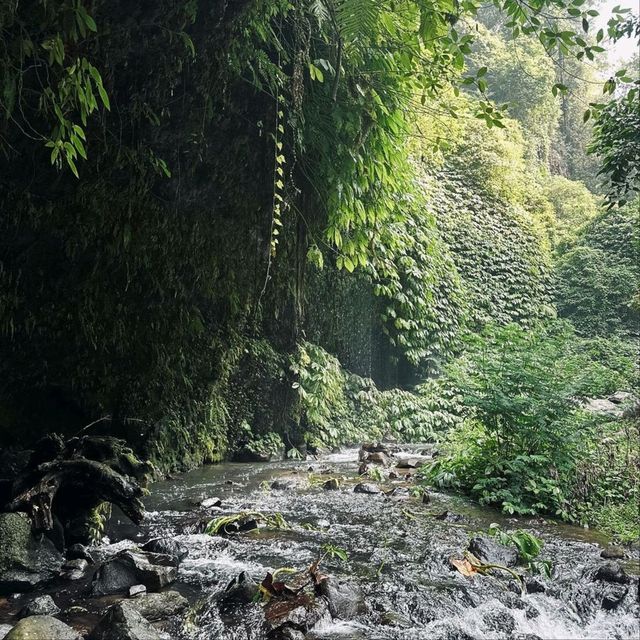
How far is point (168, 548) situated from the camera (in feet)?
14.6

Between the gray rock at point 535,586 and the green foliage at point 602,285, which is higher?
the green foliage at point 602,285

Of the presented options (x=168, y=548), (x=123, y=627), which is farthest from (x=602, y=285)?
(x=123, y=627)

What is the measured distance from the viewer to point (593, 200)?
22281mm

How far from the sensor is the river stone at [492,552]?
167 inches

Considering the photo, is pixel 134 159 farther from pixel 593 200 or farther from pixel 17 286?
pixel 593 200

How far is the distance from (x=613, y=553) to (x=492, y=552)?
91 centimetres

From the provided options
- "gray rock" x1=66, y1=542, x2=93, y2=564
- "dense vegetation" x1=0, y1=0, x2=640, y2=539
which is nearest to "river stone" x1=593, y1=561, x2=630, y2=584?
"dense vegetation" x1=0, y1=0, x2=640, y2=539

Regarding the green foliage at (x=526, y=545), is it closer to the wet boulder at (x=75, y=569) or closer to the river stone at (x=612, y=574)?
the river stone at (x=612, y=574)

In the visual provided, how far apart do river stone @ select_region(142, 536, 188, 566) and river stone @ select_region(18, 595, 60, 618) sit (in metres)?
1.00

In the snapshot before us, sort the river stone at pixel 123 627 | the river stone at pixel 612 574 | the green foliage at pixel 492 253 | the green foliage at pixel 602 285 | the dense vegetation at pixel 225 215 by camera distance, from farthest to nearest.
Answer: the green foliage at pixel 602 285
the green foliage at pixel 492 253
the dense vegetation at pixel 225 215
the river stone at pixel 612 574
the river stone at pixel 123 627

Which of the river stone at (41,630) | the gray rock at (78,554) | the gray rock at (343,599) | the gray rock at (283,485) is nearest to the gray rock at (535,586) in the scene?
the gray rock at (343,599)

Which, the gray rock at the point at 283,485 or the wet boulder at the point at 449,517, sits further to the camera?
the gray rock at the point at 283,485

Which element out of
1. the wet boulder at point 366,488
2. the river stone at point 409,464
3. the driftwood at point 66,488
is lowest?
the wet boulder at point 366,488

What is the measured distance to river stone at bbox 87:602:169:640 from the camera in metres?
2.95
